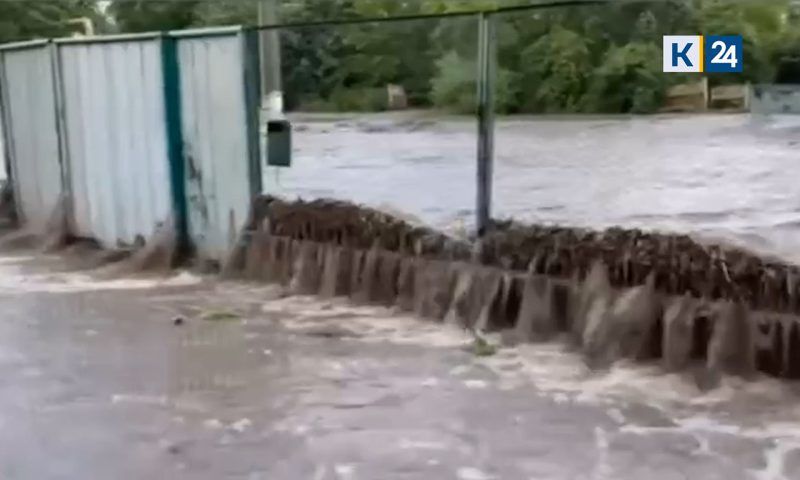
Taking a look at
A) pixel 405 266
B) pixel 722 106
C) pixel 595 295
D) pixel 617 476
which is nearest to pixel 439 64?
pixel 722 106

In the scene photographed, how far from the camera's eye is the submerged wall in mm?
5590

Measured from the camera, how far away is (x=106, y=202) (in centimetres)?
988

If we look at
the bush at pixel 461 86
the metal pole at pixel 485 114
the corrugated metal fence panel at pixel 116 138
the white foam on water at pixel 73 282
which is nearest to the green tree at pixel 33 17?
the bush at pixel 461 86

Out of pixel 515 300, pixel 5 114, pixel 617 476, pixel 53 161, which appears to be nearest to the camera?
pixel 617 476

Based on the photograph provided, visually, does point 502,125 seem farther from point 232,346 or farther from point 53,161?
point 232,346

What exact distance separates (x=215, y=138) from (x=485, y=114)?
8.11 ft

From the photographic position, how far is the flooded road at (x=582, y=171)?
973cm

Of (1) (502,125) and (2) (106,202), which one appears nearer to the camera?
(2) (106,202)

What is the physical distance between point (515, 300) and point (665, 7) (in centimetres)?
832

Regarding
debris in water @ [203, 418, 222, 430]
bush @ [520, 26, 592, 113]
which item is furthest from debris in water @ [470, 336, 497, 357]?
bush @ [520, 26, 592, 113]

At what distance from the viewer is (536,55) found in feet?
51.1

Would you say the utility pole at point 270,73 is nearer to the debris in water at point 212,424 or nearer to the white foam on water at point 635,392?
the white foam on water at point 635,392

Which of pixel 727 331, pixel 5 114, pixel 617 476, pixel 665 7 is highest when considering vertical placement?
pixel 665 7

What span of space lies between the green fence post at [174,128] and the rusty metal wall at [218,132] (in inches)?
1.8
